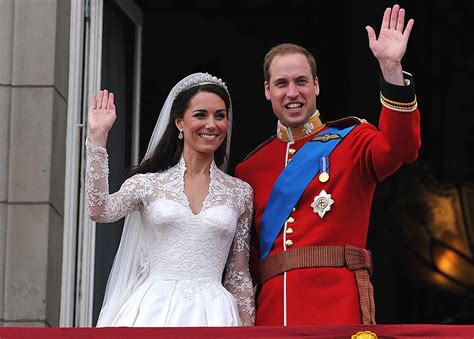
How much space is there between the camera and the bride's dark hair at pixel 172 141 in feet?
20.3

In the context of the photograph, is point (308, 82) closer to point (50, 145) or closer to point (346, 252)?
point (346, 252)

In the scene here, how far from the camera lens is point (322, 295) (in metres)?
5.74

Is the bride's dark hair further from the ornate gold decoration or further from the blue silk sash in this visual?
the ornate gold decoration

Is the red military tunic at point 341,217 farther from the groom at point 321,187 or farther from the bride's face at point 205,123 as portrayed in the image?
the bride's face at point 205,123

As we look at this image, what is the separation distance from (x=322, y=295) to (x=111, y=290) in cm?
94

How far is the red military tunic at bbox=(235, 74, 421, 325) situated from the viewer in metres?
5.59

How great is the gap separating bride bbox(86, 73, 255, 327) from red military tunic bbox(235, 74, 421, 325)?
146 millimetres

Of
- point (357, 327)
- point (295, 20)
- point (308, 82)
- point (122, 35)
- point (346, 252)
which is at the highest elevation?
point (295, 20)

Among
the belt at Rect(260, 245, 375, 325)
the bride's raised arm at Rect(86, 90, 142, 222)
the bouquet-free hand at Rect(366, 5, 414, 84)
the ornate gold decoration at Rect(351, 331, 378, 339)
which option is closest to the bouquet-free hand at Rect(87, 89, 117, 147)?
the bride's raised arm at Rect(86, 90, 142, 222)

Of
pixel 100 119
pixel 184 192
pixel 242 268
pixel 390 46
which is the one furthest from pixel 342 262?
pixel 100 119

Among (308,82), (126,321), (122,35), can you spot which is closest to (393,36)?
(308,82)

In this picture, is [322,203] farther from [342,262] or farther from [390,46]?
[390,46]

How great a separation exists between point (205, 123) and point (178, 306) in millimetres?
785

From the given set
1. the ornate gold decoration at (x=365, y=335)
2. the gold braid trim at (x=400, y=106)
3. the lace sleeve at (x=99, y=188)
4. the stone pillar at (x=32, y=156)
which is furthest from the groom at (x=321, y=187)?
the stone pillar at (x=32, y=156)
